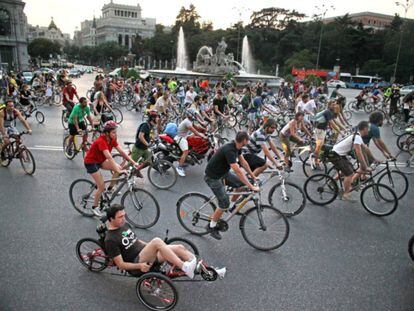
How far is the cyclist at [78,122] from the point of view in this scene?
8914 mm

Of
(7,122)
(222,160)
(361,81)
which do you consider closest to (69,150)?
(7,122)

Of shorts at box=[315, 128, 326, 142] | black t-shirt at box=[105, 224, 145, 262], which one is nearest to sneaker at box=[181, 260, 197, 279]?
black t-shirt at box=[105, 224, 145, 262]

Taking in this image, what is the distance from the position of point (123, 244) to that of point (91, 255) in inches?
31.5

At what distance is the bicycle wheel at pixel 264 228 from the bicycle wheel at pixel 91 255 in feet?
6.98

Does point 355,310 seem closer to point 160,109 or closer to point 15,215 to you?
point 15,215

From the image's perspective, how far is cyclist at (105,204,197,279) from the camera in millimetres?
3674

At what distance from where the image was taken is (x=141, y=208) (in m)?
5.72

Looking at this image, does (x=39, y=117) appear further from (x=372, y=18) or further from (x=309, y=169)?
(x=372, y=18)

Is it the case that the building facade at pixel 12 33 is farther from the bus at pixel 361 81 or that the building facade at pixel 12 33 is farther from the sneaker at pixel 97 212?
the sneaker at pixel 97 212

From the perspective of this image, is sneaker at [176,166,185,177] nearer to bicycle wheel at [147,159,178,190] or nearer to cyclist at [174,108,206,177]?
cyclist at [174,108,206,177]

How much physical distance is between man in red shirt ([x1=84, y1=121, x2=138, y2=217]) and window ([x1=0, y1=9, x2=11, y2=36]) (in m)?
89.5

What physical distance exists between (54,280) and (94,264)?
1.67 ft

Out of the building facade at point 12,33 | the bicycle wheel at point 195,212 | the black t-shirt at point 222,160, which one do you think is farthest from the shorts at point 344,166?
the building facade at point 12,33

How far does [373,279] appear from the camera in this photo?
175 inches
